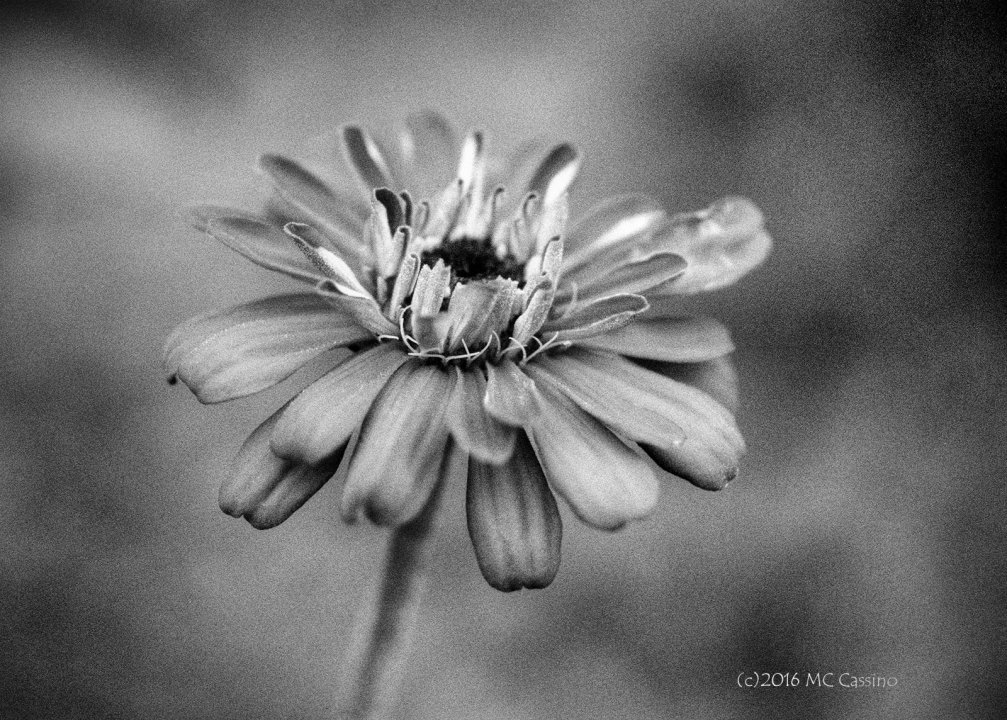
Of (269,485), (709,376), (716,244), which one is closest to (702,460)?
(709,376)

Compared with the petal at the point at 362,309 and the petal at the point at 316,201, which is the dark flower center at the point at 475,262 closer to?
the petal at the point at 316,201

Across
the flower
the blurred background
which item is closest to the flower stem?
the flower

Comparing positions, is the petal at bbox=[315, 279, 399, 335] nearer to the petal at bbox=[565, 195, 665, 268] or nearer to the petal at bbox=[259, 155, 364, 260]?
the petal at bbox=[259, 155, 364, 260]

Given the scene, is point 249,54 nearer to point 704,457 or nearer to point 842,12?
point 842,12

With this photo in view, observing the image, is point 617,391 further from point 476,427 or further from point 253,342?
point 253,342

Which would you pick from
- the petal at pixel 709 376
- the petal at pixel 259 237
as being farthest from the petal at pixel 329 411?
the petal at pixel 709 376

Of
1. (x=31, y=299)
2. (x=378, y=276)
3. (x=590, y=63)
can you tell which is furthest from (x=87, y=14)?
(x=378, y=276)
